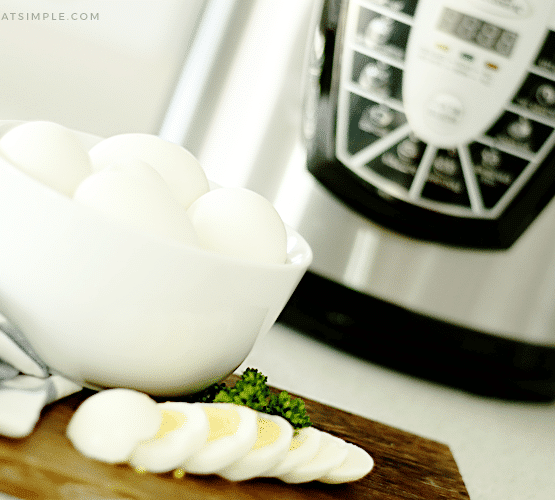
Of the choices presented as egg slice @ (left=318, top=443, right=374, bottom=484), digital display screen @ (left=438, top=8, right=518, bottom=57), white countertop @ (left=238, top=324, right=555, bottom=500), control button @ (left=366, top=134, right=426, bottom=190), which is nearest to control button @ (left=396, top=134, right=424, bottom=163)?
control button @ (left=366, top=134, right=426, bottom=190)

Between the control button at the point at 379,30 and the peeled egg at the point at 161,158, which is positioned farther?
the control button at the point at 379,30

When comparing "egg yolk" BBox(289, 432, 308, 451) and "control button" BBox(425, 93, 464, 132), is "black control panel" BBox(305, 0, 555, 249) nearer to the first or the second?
"control button" BBox(425, 93, 464, 132)

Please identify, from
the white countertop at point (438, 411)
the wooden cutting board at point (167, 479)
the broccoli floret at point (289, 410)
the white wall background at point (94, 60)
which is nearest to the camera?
the wooden cutting board at point (167, 479)

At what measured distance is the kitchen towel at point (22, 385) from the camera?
11.9 inches

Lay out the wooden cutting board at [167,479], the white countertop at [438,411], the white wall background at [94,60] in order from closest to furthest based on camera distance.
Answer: the wooden cutting board at [167,479] < the white countertop at [438,411] < the white wall background at [94,60]

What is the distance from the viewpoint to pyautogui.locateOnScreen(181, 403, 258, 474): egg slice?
0.32 meters

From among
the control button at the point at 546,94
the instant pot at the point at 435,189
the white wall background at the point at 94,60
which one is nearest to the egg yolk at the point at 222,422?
the instant pot at the point at 435,189

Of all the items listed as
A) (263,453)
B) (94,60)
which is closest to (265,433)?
(263,453)

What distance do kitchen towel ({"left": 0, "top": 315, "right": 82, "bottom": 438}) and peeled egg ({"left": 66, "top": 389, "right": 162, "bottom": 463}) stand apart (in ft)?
0.08

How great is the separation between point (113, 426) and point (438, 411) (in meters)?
0.46

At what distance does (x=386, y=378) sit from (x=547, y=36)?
0.38 metres

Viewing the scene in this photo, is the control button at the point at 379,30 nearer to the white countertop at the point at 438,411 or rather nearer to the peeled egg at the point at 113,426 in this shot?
the white countertop at the point at 438,411

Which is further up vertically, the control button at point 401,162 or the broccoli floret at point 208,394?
the control button at point 401,162

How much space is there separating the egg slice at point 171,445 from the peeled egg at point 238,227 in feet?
0.30
